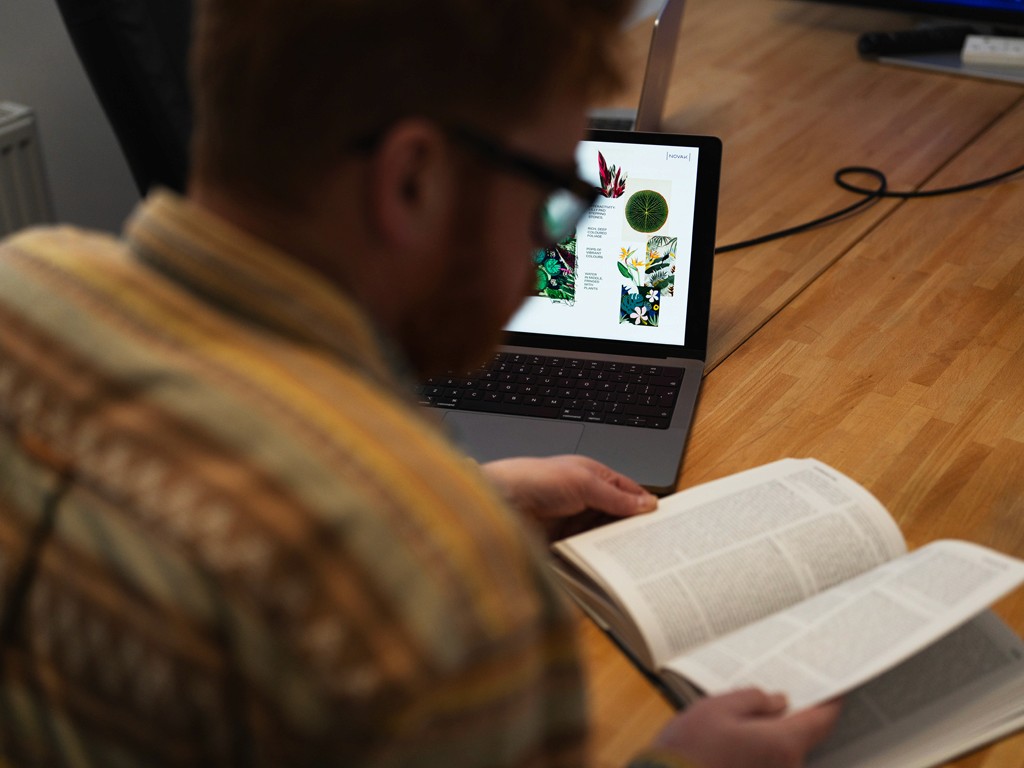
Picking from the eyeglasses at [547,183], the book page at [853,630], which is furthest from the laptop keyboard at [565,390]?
the eyeglasses at [547,183]

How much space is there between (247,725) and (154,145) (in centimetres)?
111

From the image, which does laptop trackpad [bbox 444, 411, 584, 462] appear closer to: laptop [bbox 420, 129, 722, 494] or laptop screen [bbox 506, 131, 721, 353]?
laptop [bbox 420, 129, 722, 494]

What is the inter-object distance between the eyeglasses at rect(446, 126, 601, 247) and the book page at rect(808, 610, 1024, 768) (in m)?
0.38

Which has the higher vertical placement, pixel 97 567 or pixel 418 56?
pixel 418 56

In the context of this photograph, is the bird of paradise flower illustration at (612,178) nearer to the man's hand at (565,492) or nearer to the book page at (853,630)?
the man's hand at (565,492)

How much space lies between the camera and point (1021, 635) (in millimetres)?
833

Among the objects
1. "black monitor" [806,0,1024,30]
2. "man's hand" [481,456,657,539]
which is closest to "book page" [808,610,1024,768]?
"man's hand" [481,456,657,539]

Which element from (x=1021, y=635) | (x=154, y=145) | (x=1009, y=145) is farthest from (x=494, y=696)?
(x=1009, y=145)

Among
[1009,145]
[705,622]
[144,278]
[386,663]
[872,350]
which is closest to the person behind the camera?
[386,663]

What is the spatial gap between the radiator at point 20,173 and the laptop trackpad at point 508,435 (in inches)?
43.3

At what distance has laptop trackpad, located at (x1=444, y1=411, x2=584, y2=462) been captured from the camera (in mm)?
1034

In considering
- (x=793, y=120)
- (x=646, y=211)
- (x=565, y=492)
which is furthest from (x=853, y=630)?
(x=793, y=120)

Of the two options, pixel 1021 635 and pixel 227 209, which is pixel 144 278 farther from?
pixel 1021 635

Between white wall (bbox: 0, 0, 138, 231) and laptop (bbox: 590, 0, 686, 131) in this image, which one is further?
white wall (bbox: 0, 0, 138, 231)
